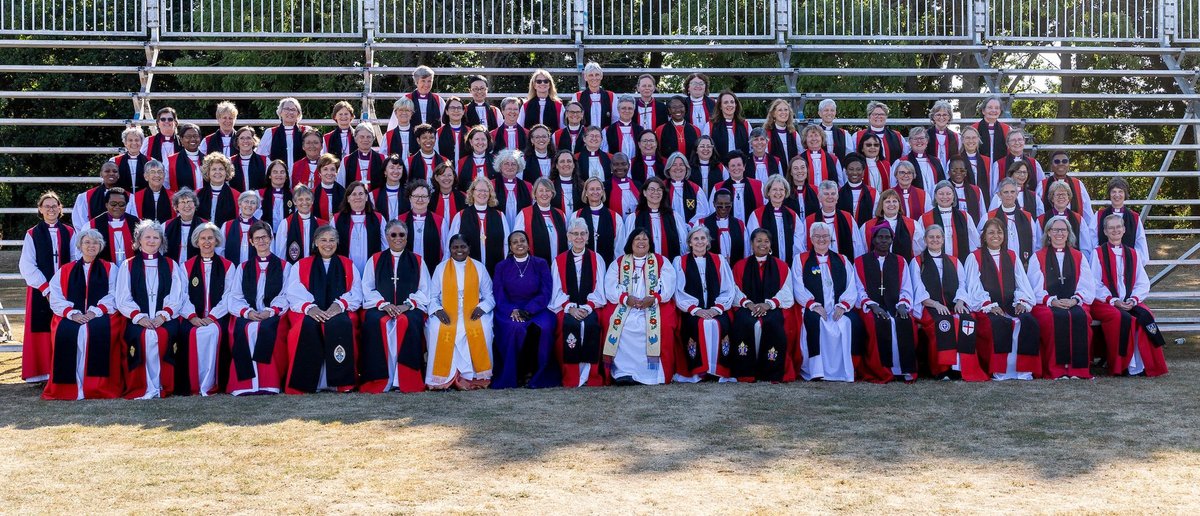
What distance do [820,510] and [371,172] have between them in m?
6.01

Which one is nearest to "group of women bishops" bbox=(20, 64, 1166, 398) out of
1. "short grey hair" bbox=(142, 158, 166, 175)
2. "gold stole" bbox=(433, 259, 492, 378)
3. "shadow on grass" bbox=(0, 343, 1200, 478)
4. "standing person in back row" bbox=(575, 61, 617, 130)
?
"gold stole" bbox=(433, 259, 492, 378)

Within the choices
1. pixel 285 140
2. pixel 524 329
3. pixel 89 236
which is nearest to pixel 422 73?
pixel 285 140

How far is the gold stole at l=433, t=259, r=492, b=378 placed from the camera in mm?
8492

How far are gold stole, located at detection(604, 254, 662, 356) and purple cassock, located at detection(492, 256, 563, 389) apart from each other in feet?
1.43

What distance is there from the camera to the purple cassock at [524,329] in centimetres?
859

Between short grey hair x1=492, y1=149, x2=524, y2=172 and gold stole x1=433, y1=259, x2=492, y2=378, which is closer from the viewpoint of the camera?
gold stole x1=433, y1=259, x2=492, y2=378

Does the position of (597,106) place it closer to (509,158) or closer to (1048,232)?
(509,158)

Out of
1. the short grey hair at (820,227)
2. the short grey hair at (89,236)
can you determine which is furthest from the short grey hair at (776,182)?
the short grey hair at (89,236)

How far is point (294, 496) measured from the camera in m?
5.21

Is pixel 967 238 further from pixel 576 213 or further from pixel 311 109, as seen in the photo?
pixel 311 109

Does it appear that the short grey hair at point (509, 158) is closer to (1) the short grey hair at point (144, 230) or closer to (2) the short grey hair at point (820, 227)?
(2) the short grey hair at point (820, 227)

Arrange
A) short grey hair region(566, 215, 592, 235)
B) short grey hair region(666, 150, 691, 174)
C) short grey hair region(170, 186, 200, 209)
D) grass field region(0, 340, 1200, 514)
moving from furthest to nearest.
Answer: short grey hair region(666, 150, 691, 174) < short grey hair region(170, 186, 200, 209) < short grey hair region(566, 215, 592, 235) < grass field region(0, 340, 1200, 514)

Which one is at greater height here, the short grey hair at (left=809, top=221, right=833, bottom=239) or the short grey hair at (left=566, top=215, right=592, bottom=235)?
the short grey hair at (left=566, top=215, right=592, bottom=235)

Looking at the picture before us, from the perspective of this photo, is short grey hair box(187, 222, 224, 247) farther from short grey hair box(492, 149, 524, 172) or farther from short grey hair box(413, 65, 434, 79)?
short grey hair box(413, 65, 434, 79)
